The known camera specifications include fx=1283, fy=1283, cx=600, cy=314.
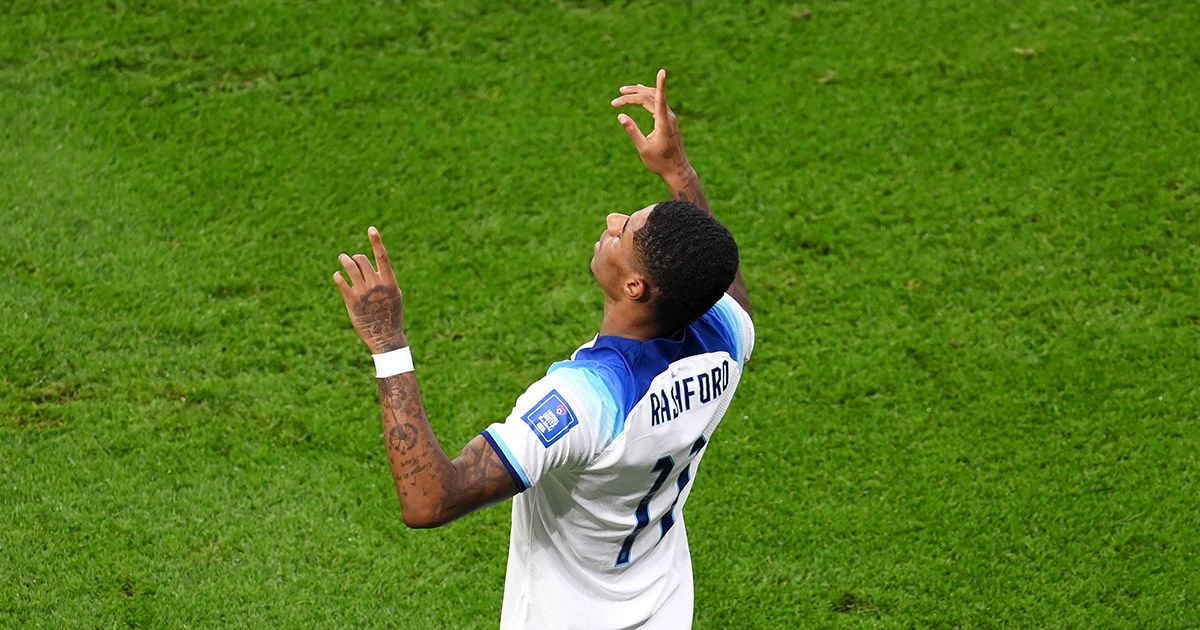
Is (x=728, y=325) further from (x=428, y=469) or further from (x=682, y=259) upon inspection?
(x=428, y=469)

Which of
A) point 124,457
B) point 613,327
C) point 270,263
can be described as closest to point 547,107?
point 270,263

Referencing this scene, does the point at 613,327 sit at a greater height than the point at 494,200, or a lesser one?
greater

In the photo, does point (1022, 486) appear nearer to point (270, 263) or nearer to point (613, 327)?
point (613, 327)

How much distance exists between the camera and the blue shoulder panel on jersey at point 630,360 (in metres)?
2.94

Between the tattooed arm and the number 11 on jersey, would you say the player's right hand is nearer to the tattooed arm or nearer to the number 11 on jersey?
the number 11 on jersey

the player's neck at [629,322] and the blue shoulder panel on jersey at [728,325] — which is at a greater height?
the player's neck at [629,322]

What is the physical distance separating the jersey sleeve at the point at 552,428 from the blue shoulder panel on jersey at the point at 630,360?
0.04 meters

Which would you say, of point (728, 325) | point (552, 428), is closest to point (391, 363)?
point (552, 428)

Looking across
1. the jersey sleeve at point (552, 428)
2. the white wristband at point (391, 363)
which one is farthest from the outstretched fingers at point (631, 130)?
the white wristband at point (391, 363)

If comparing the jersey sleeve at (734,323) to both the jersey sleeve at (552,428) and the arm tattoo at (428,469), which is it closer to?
the jersey sleeve at (552,428)

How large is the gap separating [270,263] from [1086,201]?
4.08 metres

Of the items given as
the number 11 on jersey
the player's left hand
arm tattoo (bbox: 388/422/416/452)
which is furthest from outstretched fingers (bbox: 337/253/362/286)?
the number 11 on jersey

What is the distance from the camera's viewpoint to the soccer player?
276 centimetres

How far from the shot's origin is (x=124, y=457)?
5207 mm
